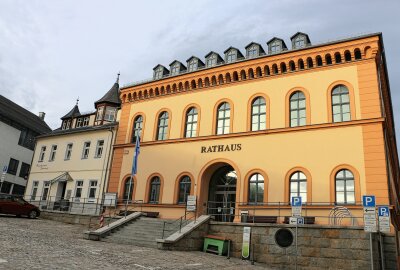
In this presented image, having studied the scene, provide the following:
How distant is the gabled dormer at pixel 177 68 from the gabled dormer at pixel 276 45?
748cm

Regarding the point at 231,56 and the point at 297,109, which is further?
the point at 231,56

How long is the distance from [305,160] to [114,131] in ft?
54.3

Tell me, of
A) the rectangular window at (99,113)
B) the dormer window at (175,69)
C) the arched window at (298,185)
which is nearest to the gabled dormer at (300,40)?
the arched window at (298,185)

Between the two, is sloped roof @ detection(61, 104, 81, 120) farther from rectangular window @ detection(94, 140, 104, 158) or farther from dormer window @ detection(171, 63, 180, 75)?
dormer window @ detection(171, 63, 180, 75)

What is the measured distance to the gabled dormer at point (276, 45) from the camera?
24328 millimetres

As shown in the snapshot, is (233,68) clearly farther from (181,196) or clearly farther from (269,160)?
(181,196)

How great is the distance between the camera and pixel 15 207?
2466cm

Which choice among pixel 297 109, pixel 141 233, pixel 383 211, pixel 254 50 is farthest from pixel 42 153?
pixel 383 211

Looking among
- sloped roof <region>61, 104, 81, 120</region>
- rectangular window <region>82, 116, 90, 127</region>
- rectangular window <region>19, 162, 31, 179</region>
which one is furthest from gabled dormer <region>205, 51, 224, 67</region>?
rectangular window <region>19, 162, 31, 179</region>

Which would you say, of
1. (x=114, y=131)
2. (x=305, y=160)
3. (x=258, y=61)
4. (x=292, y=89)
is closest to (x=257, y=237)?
(x=305, y=160)

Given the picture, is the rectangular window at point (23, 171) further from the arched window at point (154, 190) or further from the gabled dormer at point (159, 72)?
the arched window at point (154, 190)

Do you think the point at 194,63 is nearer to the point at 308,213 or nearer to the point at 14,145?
the point at 308,213

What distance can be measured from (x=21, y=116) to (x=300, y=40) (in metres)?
38.4

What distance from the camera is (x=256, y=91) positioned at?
24.2 metres
